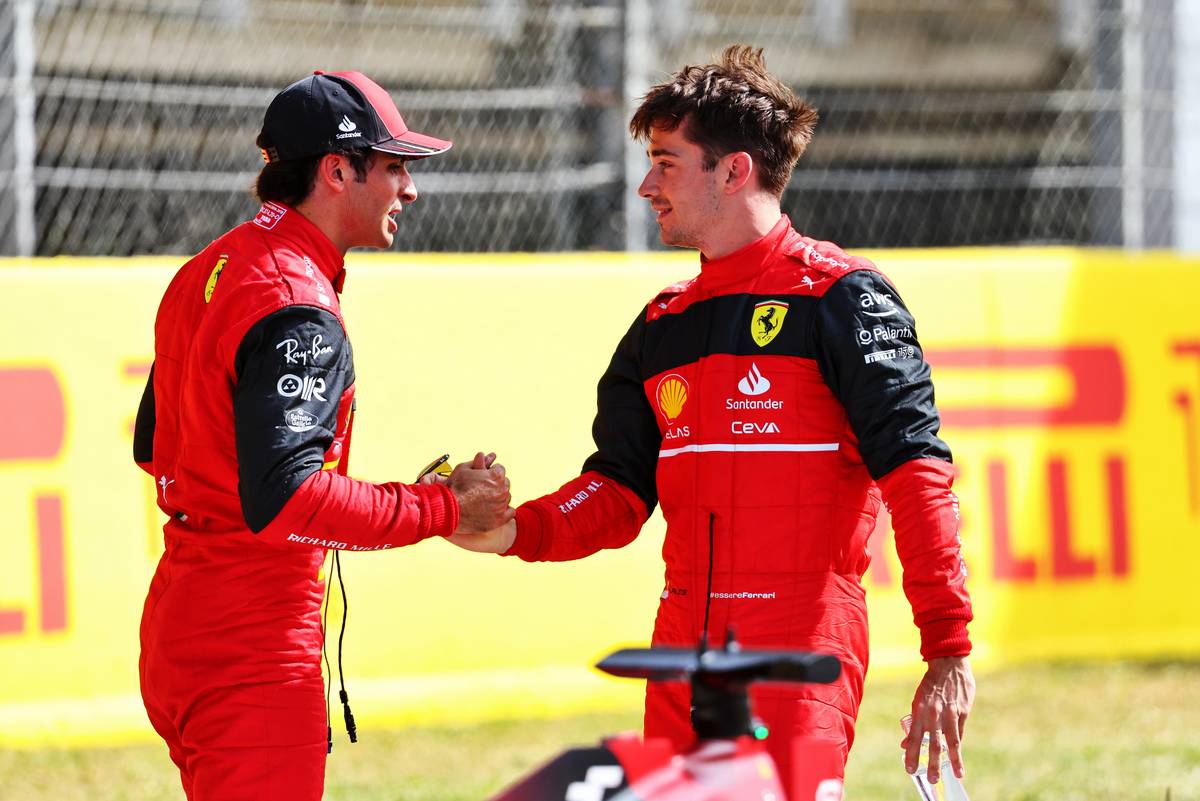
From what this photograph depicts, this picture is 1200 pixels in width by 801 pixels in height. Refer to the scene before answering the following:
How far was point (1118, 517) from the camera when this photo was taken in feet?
26.1

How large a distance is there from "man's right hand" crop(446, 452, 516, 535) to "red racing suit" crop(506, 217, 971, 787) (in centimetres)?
37

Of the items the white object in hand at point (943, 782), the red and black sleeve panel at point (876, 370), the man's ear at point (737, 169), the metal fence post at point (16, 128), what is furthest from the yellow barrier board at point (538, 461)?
the white object in hand at point (943, 782)

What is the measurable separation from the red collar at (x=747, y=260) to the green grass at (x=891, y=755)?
8.79 ft

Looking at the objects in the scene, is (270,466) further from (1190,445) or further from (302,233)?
(1190,445)

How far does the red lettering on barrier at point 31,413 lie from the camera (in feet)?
21.5

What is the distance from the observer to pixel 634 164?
8.12m

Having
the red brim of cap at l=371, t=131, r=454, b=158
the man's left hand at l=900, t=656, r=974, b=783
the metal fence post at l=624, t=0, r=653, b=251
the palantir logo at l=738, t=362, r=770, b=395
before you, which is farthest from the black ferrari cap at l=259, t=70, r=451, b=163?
the metal fence post at l=624, t=0, r=653, b=251

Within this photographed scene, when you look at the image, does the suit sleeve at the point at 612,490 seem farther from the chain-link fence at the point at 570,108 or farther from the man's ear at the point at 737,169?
the chain-link fence at the point at 570,108

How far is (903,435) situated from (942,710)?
1.81ft

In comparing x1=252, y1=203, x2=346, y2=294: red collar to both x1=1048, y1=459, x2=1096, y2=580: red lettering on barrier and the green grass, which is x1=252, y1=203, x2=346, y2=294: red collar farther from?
x1=1048, y1=459, x2=1096, y2=580: red lettering on barrier

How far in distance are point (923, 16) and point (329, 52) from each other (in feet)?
15.7

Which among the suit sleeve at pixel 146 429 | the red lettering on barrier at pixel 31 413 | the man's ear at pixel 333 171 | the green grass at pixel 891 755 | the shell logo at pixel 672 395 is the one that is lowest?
the green grass at pixel 891 755

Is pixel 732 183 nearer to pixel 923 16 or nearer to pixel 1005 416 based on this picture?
pixel 1005 416

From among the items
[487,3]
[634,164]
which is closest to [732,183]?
[634,164]
